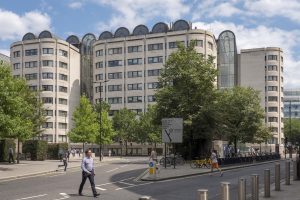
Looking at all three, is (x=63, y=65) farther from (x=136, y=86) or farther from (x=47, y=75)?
(x=136, y=86)

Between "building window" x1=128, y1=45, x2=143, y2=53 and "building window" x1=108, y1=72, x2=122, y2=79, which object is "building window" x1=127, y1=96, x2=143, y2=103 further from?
"building window" x1=128, y1=45, x2=143, y2=53

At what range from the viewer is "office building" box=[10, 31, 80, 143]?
4267 inches

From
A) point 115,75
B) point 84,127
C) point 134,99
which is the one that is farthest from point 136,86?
point 84,127

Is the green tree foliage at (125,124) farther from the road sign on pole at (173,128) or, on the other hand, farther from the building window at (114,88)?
the road sign on pole at (173,128)

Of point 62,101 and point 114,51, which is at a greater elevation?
point 114,51

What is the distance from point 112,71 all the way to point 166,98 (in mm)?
64739

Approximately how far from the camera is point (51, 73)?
109m

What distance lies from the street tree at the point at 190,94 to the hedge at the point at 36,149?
51.5ft

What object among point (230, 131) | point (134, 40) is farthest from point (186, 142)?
point (134, 40)

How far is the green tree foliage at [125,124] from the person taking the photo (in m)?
94.2

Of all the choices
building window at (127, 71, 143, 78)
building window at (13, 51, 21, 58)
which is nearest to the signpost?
building window at (127, 71, 143, 78)

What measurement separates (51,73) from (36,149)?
2166 inches

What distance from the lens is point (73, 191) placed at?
20500 mm

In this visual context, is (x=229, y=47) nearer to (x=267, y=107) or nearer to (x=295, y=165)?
(x=267, y=107)
